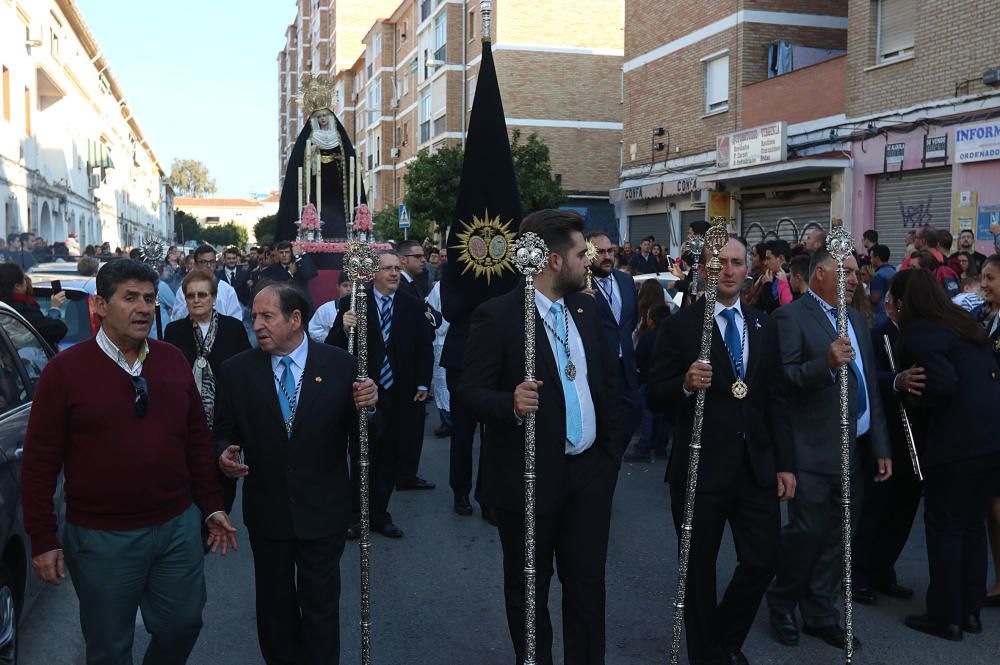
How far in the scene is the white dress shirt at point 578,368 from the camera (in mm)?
4387

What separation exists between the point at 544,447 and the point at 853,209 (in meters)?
16.7

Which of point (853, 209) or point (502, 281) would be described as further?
point (853, 209)

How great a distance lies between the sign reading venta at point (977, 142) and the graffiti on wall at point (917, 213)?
125 cm

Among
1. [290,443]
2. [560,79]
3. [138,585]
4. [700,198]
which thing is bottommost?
[138,585]

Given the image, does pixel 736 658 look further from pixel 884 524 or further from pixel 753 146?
pixel 753 146

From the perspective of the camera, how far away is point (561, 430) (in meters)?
4.33

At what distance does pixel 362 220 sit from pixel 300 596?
14312mm

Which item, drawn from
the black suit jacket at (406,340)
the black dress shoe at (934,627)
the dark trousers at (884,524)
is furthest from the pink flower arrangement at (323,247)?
the black dress shoe at (934,627)

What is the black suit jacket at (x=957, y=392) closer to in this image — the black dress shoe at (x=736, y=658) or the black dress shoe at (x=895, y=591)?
the black dress shoe at (x=895, y=591)

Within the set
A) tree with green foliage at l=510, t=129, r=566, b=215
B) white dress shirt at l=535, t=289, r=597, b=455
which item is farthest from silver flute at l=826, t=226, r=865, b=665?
tree with green foliage at l=510, t=129, r=566, b=215

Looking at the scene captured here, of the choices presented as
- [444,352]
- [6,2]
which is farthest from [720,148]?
[6,2]

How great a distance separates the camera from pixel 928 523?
5562 millimetres

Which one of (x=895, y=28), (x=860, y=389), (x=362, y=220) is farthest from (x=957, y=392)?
(x=895, y=28)

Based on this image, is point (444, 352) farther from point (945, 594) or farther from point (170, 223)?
point (170, 223)
